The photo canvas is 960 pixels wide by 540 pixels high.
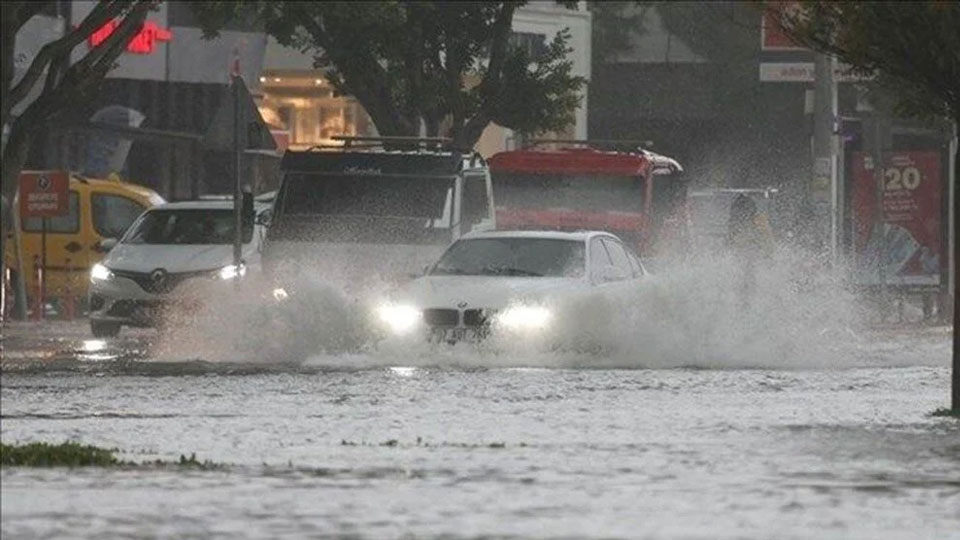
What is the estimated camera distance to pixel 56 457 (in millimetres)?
15766

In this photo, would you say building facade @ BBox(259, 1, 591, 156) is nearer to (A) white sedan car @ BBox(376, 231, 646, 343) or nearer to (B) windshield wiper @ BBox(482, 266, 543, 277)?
(A) white sedan car @ BBox(376, 231, 646, 343)

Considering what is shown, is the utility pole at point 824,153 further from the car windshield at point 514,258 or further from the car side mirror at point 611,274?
the car windshield at point 514,258

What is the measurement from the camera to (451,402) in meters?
22.3

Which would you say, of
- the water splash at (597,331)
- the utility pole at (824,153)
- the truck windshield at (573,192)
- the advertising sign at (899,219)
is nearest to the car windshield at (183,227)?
the water splash at (597,331)

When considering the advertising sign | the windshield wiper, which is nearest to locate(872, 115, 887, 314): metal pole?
the advertising sign

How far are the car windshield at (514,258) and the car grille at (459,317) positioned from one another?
3.82 ft

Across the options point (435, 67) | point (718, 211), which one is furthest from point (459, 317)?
point (718, 211)

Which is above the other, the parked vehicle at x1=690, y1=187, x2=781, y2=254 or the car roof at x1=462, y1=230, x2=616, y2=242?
the car roof at x1=462, y1=230, x2=616, y2=242

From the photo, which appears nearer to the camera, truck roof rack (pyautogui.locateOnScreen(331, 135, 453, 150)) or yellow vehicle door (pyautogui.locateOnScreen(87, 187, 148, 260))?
truck roof rack (pyautogui.locateOnScreen(331, 135, 453, 150))

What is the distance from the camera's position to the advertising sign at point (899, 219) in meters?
43.1

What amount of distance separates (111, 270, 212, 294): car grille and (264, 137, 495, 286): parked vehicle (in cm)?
193

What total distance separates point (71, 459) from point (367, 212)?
17075 mm

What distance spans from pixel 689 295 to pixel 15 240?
12.8m

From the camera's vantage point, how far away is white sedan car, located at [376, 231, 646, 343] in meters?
27.6
